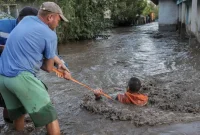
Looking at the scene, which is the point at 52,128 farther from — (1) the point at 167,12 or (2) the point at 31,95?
(1) the point at 167,12

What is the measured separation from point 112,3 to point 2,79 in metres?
16.6

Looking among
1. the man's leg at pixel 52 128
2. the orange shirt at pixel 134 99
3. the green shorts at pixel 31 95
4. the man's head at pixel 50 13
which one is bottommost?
the orange shirt at pixel 134 99

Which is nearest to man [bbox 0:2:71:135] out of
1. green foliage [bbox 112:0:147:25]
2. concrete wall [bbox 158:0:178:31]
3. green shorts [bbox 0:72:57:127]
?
green shorts [bbox 0:72:57:127]

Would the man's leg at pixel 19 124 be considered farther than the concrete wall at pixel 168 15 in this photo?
No

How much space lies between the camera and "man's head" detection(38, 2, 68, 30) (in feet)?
11.3

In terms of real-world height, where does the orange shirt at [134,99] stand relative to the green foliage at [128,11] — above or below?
below

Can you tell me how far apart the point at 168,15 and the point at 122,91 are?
2024cm

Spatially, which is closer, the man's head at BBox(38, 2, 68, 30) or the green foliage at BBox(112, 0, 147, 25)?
the man's head at BBox(38, 2, 68, 30)

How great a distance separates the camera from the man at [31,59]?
11.2 feet

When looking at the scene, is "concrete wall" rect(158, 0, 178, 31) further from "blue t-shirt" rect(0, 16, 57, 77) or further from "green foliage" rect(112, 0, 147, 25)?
"blue t-shirt" rect(0, 16, 57, 77)

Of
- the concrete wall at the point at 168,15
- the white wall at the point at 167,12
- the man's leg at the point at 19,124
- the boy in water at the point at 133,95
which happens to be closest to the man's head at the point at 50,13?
the man's leg at the point at 19,124

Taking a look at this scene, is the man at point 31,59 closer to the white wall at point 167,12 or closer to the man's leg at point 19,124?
the man's leg at point 19,124

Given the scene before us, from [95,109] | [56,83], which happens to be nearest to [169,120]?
[95,109]

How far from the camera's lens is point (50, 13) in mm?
3482
